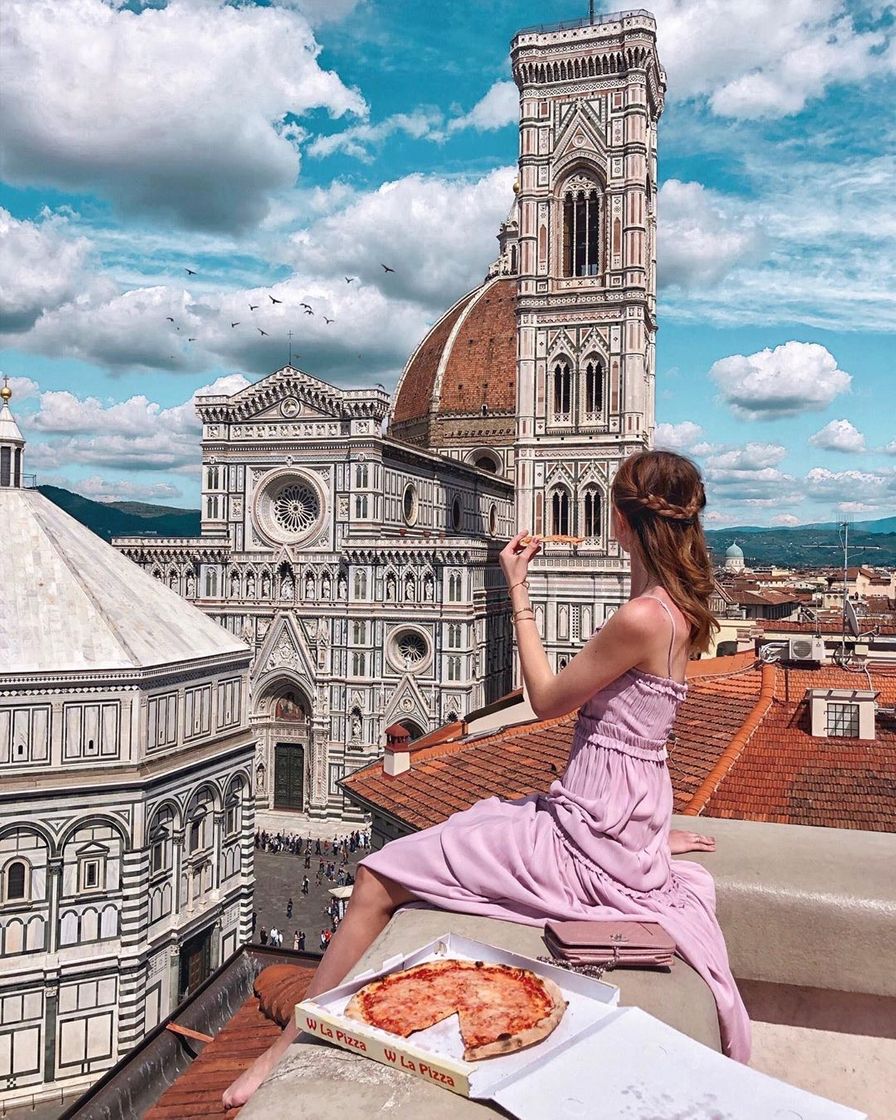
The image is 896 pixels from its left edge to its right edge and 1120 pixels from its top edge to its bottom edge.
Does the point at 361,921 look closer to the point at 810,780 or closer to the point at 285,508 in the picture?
the point at 810,780

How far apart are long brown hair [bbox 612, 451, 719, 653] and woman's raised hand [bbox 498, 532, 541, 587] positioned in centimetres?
47

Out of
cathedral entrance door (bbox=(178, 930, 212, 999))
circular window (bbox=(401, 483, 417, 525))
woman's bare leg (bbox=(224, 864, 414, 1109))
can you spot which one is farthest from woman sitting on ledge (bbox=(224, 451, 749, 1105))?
circular window (bbox=(401, 483, 417, 525))

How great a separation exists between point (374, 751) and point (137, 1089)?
106 ft

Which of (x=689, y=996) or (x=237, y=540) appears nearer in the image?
(x=689, y=996)

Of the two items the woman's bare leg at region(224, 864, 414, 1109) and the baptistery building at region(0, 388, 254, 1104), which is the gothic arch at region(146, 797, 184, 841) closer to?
the baptistery building at region(0, 388, 254, 1104)

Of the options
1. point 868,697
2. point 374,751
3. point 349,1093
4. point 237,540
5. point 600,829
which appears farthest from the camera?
point 237,540

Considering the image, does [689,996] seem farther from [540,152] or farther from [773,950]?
[540,152]

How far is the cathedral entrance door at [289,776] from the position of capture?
39000mm

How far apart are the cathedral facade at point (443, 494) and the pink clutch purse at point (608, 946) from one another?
114 feet

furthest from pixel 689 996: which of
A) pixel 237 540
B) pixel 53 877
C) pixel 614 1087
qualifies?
pixel 237 540

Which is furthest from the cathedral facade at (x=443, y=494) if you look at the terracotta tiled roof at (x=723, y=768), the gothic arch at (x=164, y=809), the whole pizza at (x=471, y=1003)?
the whole pizza at (x=471, y=1003)

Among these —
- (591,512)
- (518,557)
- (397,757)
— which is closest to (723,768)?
(397,757)

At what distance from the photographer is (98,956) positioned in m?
17.3

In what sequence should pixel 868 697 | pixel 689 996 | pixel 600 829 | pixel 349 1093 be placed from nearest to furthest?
pixel 349 1093, pixel 689 996, pixel 600 829, pixel 868 697
